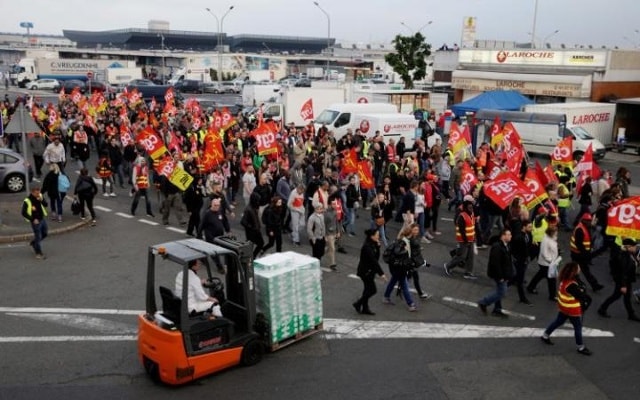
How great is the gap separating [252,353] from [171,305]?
4.29ft

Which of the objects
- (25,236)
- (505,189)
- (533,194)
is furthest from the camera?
(25,236)

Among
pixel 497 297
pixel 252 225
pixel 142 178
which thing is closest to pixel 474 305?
pixel 497 297

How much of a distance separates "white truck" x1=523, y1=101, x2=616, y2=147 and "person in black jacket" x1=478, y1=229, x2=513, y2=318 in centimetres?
2037

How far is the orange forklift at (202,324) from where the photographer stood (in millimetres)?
7859

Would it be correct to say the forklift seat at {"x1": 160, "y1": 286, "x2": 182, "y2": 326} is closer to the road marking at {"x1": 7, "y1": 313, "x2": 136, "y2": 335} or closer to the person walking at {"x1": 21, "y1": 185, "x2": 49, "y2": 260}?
the road marking at {"x1": 7, "y1": 313, "x2": 136, "y2": 335}

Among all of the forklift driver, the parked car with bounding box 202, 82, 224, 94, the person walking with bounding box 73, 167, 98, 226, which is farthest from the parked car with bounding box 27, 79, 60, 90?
the forklift driver

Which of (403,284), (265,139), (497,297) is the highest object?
(265,139)

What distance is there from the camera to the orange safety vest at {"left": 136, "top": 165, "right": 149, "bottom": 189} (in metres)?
17.0

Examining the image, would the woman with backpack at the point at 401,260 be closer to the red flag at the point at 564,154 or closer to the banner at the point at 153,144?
the red flag at the point at 564,154

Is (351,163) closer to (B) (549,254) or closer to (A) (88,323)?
(B) (549,254)

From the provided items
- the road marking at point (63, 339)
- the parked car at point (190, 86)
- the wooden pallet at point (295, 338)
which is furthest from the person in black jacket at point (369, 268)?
the parked car at point (190, 86)

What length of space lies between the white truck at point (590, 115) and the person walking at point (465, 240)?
18667 mm

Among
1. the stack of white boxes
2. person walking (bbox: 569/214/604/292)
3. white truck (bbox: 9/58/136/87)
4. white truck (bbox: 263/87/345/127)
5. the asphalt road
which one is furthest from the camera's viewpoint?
white truck (bbox: 9/58/136/87)

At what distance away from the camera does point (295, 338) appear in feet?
30.2
